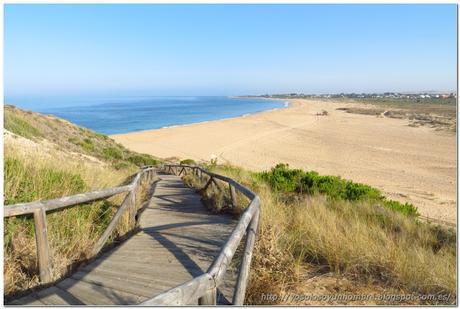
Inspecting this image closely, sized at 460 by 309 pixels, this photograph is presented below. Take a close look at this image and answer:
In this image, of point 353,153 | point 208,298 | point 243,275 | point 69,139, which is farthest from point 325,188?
point 353,153

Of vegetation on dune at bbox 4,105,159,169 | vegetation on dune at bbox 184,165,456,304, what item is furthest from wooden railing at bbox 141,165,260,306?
vegetation on dune at bbox 4,105,159,169

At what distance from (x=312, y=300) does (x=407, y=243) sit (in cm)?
249

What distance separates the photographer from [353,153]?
1208 inches

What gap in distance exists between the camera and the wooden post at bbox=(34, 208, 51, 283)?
3.28 meters

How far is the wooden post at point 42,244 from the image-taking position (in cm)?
328

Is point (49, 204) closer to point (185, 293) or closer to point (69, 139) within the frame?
point (185, 293)

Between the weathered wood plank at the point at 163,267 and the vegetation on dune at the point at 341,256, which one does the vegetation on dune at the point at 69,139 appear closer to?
the weathered wood plank at the point at 163,267

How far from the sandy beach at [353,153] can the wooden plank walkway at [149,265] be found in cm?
1097

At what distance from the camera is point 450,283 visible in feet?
12.1

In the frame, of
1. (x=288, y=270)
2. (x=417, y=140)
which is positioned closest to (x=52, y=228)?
(x=288, y=270)

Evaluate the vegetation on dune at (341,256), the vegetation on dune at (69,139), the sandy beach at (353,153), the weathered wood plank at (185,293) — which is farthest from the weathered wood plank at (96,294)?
the vegetation on dune at (69,139)

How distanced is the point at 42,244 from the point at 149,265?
1172mm

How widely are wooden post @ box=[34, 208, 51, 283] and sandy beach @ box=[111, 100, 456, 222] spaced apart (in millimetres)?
13303

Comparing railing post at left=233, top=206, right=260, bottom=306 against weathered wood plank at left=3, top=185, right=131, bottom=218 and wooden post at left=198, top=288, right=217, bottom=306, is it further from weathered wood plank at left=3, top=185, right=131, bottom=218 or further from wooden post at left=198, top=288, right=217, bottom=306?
weathered wood plank at left=3, top=185, right=131, bottom=218
